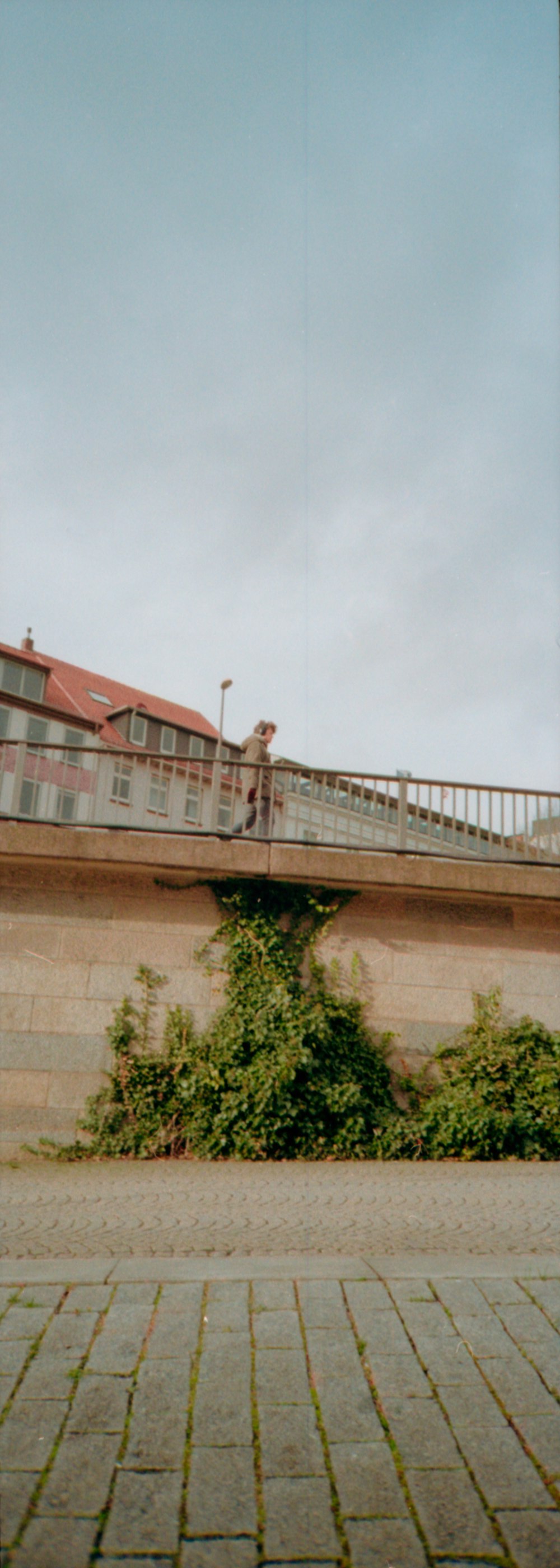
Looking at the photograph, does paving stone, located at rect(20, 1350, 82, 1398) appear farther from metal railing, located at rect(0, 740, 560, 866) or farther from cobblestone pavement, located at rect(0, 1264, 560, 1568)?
metal railing, located at rect(0, 740, 560, 866)

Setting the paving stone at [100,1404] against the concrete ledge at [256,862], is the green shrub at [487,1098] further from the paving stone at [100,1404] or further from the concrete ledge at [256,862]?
the paving stone at [100,1404]

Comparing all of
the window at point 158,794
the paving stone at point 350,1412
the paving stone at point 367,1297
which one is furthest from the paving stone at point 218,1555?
the window at point 158,794

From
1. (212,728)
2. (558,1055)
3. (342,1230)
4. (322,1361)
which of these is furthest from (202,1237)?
(212,728)

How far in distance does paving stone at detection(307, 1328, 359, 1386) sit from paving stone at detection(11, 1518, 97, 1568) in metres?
1.02

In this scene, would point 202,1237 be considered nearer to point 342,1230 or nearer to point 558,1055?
point 342,1230

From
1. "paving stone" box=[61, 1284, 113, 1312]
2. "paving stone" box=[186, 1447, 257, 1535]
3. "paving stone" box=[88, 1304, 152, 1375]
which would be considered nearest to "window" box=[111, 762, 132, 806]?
"paving stone" box=[61, 1284, 113, 1312]

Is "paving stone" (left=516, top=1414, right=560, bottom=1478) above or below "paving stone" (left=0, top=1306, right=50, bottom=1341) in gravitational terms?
→ below

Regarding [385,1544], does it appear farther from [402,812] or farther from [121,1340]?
[402,812]

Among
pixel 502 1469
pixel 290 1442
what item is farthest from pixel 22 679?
pixel 502 1469

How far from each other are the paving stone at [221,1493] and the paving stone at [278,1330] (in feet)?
2.24

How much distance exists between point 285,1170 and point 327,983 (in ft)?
7.21

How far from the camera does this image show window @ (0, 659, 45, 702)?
143 ft

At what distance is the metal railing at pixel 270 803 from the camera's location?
10.0m

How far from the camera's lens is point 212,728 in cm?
6159
